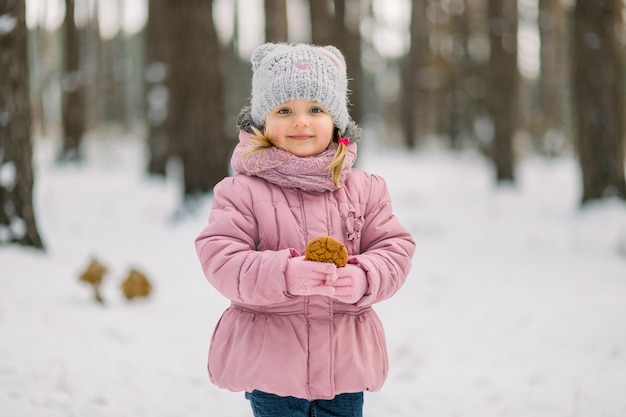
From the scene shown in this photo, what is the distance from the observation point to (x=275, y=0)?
1551cm

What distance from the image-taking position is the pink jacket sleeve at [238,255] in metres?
1.83

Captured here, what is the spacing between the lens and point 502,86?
40.8 ft

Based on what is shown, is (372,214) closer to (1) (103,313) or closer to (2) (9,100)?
(1) (103,313)

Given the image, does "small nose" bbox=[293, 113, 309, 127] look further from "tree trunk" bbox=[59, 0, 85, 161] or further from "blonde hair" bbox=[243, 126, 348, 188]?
"tree trunk" bbox=[59, 0, 85, 161]

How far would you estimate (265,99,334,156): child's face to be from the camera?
82.6 inches

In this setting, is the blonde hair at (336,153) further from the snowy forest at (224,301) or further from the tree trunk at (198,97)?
the tree trunk at (198,97)

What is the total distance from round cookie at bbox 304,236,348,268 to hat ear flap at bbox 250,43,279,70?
0.77 meters

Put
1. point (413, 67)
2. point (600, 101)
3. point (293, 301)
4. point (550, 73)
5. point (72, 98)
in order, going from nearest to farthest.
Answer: point (293, 301)
point (600, 101)
point (72, 98)
point (413, 67)
point (550, 73)

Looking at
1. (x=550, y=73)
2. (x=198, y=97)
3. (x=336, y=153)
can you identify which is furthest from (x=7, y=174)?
Answer: (x=550, y=73)

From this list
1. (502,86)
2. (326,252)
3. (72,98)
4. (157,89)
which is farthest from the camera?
(72,98)

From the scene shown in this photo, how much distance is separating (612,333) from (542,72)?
23448 mm

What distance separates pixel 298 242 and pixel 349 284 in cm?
28

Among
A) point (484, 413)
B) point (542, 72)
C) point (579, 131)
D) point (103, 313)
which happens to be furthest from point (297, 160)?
point (542, 72)

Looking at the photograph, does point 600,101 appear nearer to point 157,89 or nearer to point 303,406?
point 303,406
